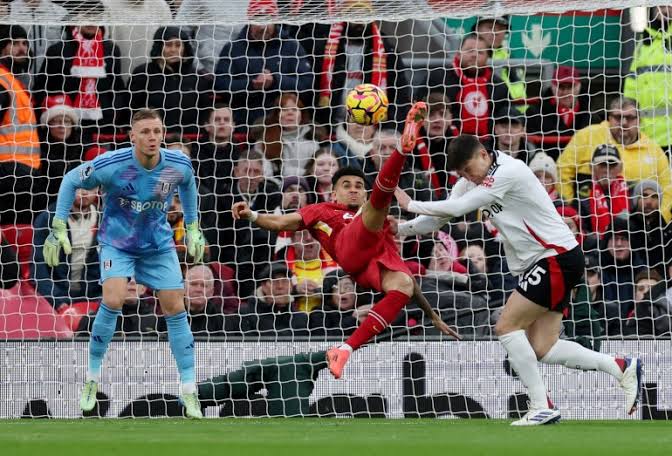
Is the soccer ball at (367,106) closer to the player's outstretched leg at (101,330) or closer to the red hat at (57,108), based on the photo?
→ the player's outstretched leg at (101,330)

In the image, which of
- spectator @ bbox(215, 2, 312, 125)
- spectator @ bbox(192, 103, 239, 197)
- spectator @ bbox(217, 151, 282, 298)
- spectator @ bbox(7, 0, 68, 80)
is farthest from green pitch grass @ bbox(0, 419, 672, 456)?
spectator @ bbox(215, 2, 312, 125)

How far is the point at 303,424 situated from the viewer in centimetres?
898

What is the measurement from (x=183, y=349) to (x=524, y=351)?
111 inches

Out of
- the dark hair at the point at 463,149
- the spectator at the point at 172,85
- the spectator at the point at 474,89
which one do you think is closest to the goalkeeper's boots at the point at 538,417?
the dark hair at the point at 463,149

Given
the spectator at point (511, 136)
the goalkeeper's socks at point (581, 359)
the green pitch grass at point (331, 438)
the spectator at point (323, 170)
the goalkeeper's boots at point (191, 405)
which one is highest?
the spectator at point (511, 136)

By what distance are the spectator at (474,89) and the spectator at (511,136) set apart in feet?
0.45

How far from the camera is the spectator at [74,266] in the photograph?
38.9ft

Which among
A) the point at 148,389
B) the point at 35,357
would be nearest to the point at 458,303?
the point at 148,389

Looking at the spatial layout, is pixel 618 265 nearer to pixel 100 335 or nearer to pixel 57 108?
pixel 100 335

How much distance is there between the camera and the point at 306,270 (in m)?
12.2

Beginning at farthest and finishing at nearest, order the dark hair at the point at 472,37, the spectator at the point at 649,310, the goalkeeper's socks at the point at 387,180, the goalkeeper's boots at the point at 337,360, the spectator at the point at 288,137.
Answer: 1. the spectator at the point at 288,137
2. the dark hair at the point at 472,37
3. the spectator at the point at 649,310
4. the goalkeeper's boots at the point at 337,360
5. the goalkeeper's socks at the point at 387,180

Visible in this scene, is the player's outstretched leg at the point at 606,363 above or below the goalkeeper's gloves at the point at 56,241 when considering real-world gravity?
below

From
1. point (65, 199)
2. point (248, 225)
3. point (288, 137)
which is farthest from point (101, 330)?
point (288, 137)

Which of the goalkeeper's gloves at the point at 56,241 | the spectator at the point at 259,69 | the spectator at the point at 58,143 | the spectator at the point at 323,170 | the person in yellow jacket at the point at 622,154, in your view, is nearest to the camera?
the goalkeeper's gloves at the point at 56,241
